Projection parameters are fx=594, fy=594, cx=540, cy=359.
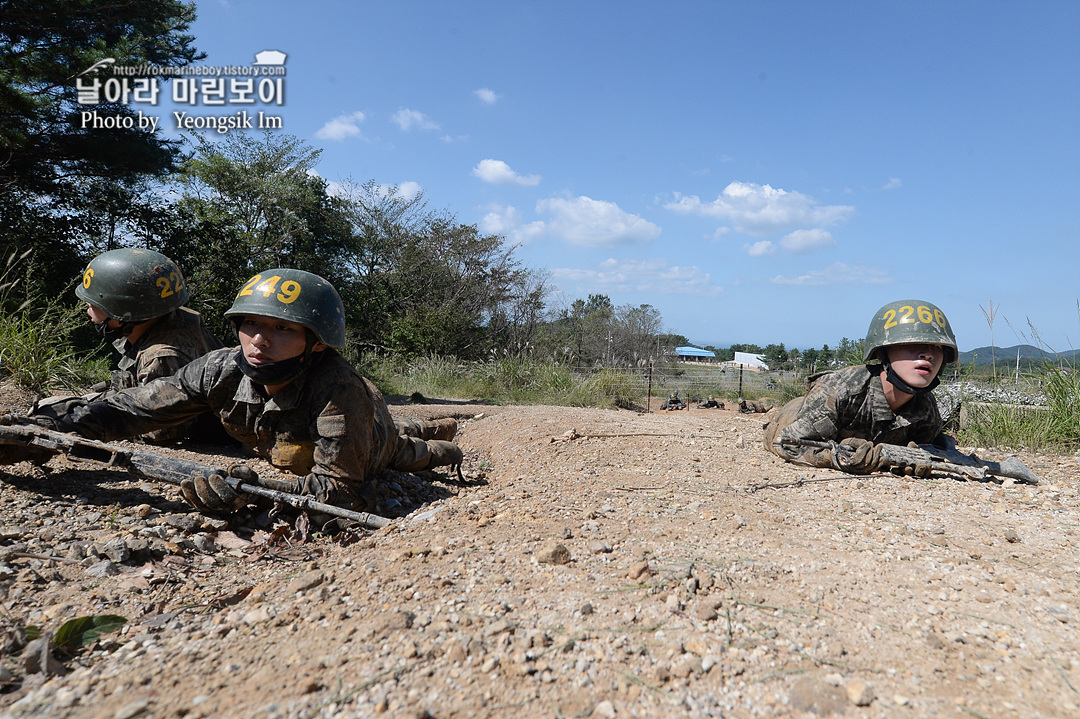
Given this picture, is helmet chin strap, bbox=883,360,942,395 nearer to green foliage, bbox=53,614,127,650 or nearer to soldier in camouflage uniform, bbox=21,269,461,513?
soldier in camouflage uniform, bbox=21,269,461,513

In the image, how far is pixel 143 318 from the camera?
4.07 metres

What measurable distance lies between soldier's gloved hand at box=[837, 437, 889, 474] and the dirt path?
0.61 meters

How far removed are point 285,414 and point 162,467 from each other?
58 cm

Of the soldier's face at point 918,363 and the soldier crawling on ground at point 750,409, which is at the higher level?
the soldier's face at point 918,363

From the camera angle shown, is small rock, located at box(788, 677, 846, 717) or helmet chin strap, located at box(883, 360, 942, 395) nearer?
small rock, located at box(788, 677, 846, 717)

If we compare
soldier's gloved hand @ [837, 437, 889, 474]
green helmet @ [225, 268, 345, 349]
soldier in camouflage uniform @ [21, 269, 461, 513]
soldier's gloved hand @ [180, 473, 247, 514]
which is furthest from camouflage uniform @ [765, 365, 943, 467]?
soldier's gloved hand @ [180, 473, 247, 514]

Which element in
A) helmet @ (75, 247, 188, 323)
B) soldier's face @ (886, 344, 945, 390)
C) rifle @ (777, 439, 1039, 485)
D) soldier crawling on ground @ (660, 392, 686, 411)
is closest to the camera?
rifle @ (777, 439, 1039, 485)

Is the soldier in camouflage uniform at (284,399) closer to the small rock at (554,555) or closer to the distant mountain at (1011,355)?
the small rock at (554,555)

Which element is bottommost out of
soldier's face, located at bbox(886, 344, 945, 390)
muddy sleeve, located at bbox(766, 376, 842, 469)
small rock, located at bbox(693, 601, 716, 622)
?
small rock, located at bbox(693, 601, 716, 622)

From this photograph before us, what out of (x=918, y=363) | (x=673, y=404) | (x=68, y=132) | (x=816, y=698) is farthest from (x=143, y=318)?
(x=673, y=404)

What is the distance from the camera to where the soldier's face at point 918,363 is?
3.86 m

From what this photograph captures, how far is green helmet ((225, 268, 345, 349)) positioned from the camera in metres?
2.80

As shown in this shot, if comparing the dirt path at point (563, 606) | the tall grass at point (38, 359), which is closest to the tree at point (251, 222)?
the tall grass at point (38, 359)

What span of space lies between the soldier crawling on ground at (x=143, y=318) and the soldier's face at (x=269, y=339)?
141 cm
